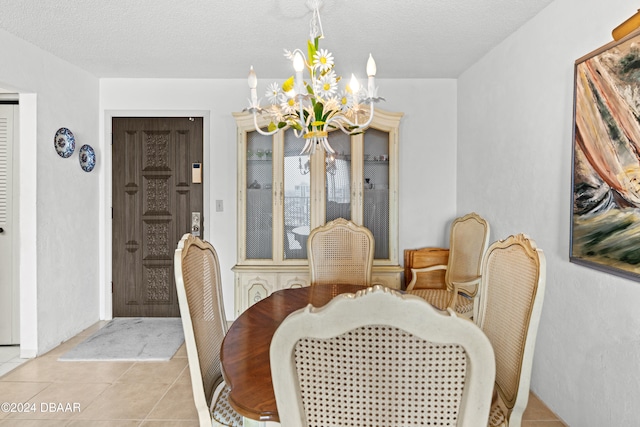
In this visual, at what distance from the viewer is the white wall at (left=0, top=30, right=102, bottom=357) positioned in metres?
2.97

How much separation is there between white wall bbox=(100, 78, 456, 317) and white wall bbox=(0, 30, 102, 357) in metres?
0.43

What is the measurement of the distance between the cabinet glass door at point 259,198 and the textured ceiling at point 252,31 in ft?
2.30

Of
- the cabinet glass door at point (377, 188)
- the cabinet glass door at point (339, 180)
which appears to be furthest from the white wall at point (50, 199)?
the cabinet glass door at point (377, 188)

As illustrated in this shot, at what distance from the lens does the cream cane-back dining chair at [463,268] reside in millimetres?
2869

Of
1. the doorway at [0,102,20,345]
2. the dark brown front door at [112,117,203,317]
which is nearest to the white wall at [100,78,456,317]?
the dark brown front door at [112,117,203,317]

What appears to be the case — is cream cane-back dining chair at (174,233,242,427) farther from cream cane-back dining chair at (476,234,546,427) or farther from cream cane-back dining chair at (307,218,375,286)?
cream cane-back dining chair at (307,218,375,286)

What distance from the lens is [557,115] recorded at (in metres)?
2.23

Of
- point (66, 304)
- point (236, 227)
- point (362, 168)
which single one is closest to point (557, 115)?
point (362, 168)

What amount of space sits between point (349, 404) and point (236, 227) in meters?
3.16

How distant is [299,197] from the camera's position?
Answer: 3.56 m

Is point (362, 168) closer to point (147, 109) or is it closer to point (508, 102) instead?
point (508, 102)

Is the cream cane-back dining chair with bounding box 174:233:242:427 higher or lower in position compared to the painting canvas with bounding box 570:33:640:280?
lower

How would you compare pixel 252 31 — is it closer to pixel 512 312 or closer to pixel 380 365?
pixel 512 312

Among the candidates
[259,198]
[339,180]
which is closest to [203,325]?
[259,198]
